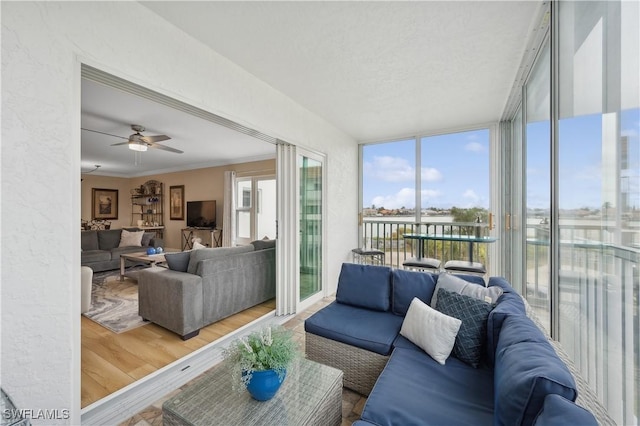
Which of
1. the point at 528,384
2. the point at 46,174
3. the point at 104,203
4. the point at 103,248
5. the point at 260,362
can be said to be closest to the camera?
the point at 528,384

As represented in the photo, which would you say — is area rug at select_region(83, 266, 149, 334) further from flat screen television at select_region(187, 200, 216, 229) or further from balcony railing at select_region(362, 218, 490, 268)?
balcony railing at select_region(362, 218, 490, 268)

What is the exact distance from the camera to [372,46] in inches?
84.7


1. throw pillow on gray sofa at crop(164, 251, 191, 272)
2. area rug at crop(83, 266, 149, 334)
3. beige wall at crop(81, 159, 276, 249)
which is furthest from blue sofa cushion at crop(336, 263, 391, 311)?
beige wall at crop(81, 159, 276, 249)

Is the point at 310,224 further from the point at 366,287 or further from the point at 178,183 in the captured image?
the point at 178,183

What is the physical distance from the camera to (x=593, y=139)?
120cm

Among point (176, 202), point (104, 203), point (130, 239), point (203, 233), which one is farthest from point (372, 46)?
point (104, 203)

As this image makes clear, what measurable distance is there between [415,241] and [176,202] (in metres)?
6.45

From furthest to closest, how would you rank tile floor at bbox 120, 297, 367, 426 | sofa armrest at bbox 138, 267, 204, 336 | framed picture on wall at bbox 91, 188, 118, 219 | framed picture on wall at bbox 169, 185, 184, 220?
framed picture on wall at bbox 91, 188, 118, 219 → framed picture on wall at bbox 169, 185, 184, 220 → sofa armrest at bbox 138, 267, 204, 336 → tile floor at bbox 120, 297, 367, 426

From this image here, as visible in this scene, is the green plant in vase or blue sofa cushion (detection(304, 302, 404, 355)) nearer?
the green plant in vase

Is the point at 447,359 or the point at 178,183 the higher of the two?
the point at 178,183

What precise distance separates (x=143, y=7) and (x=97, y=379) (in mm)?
2646

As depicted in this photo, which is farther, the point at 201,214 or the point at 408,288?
the point at 201,214

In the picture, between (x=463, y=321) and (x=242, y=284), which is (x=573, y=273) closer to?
(x=463, y=321)

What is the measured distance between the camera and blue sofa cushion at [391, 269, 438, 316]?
2041 millimetres
